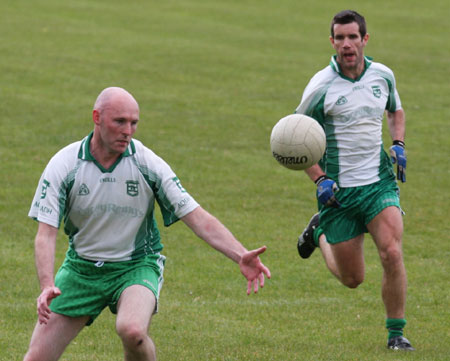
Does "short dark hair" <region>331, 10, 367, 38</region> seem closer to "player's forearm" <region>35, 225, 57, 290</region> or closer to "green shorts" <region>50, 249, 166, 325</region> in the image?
"green shorts" <region>50, 249, 166, 325</region>

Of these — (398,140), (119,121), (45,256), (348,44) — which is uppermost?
(348,44)

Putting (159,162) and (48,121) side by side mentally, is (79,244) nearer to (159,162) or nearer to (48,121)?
(159,162)

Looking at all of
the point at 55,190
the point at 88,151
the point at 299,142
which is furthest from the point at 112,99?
the point at 299,142

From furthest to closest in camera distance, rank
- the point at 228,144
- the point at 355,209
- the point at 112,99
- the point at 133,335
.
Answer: the point at 228,144
the point at 355,209
the point at 112,99
the point at 133,335

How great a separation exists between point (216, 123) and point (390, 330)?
39.0 feet

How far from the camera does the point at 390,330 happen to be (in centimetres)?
862

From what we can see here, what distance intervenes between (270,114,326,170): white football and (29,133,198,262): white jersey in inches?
73.7

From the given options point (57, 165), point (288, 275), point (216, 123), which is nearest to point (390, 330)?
point (288, 275)

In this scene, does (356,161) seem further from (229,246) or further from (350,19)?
(229,246)

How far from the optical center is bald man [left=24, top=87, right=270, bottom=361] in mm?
6512

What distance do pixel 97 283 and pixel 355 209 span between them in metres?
2.94

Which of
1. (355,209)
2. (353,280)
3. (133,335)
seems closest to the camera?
(133,335)

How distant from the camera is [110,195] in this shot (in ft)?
22.0

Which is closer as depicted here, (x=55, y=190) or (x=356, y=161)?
(x=55, y=190)
